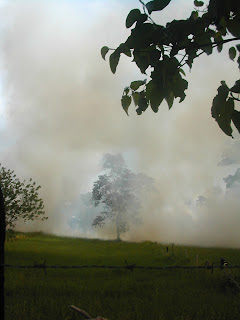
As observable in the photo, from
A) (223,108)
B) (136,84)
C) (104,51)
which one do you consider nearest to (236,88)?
(223,108)

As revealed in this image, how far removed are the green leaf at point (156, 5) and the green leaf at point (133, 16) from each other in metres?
0.05

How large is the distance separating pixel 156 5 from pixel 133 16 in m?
0.11

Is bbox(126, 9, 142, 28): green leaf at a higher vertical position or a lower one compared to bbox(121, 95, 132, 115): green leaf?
higher

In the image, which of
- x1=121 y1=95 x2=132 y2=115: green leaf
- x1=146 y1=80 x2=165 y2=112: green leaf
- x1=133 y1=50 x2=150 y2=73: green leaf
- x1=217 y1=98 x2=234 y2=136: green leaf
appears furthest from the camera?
x1=121 y1=95 x2=132 y2=115: green leaf

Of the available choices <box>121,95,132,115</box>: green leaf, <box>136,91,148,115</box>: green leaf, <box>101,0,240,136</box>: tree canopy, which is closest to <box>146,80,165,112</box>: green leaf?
<box>101,0,240,136</box>: tree canopy

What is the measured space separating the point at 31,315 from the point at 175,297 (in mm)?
4533

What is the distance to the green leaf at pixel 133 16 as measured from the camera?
4.24 feet

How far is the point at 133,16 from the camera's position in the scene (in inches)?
51.0

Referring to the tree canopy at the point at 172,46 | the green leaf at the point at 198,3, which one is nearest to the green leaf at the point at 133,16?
the tree canopy at the point at 172,46

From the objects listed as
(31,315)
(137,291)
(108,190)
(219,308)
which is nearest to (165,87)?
(31,315)

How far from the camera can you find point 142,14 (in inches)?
50.8

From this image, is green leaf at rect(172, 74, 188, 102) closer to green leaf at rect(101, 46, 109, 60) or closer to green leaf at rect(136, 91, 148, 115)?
green leaf at rect(101, 46, 109, 60)

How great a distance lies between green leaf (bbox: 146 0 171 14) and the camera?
1233 mm

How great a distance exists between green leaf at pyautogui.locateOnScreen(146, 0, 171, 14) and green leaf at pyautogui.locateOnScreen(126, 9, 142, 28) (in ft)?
0.18
